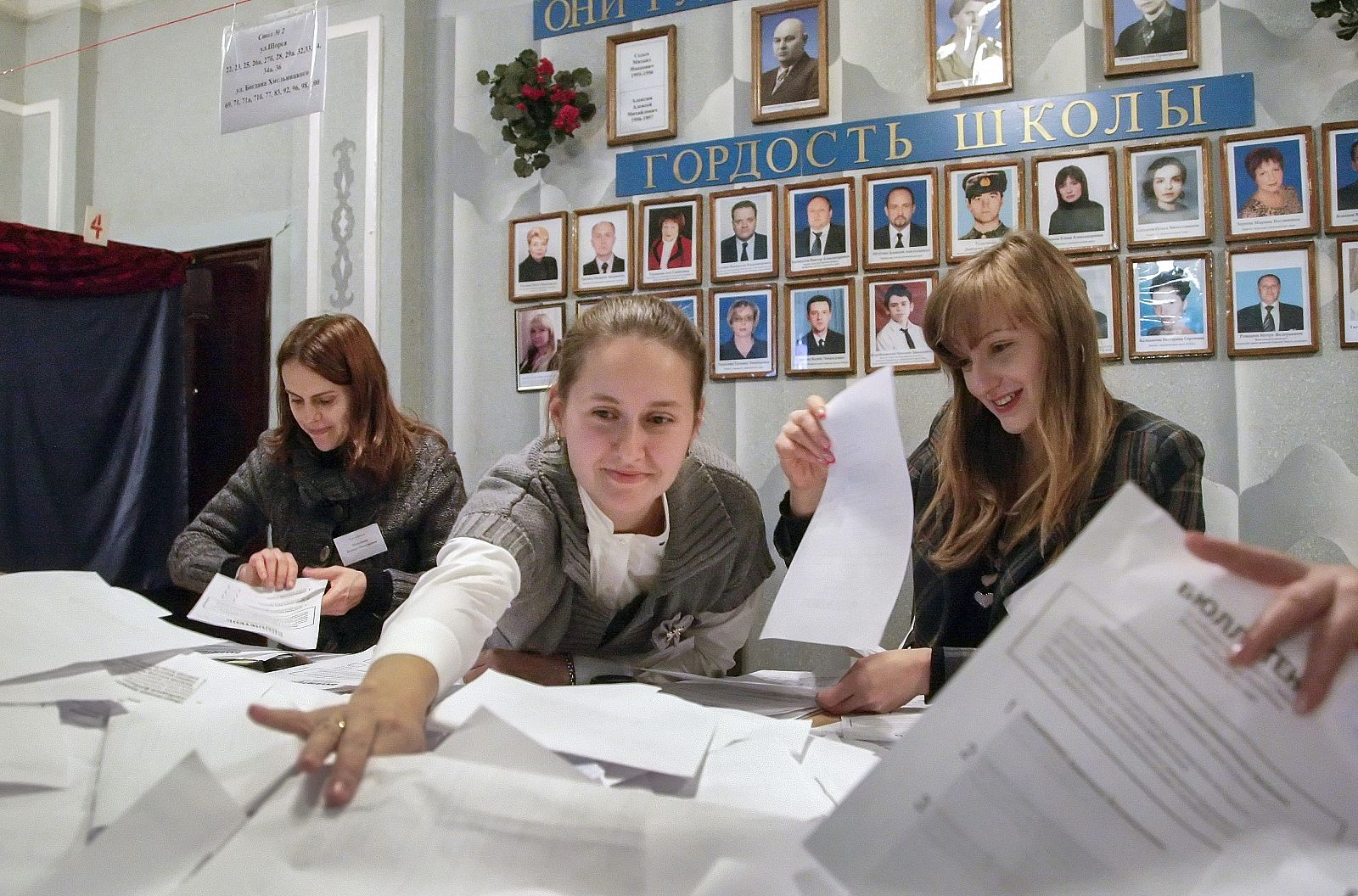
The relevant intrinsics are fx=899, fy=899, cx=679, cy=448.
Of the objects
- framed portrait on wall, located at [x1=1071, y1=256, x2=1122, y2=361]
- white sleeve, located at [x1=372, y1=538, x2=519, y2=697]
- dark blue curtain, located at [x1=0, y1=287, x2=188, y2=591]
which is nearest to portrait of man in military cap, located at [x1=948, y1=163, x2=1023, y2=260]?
framed portrait on wall, located at [x1=1071, y1=256, x2=1122, y2=361]

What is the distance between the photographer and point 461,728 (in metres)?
0.55

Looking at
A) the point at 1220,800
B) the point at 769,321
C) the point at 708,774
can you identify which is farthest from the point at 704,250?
the point at 1220,800

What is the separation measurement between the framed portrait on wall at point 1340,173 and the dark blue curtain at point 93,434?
318 cm

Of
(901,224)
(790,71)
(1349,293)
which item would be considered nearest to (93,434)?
(790,71)

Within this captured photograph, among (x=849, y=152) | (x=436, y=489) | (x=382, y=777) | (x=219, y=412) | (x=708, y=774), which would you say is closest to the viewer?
(x=382, y=777)

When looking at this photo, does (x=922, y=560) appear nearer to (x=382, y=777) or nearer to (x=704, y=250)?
(x=382, y=777)

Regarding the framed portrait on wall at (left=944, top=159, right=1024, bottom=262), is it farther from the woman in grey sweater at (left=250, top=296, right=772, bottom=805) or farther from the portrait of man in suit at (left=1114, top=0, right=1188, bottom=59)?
the woman in grey sweater at (left=250, top=296, right=772, bottom=805)

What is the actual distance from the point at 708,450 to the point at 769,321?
44.4 inches

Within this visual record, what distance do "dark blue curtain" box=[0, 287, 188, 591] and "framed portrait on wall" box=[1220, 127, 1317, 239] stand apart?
3.00 m

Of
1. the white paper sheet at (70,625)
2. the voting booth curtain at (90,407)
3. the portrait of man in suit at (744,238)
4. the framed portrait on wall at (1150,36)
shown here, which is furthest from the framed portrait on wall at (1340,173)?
the voting booth curtain at (90,407)

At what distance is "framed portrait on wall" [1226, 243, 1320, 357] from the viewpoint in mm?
1996

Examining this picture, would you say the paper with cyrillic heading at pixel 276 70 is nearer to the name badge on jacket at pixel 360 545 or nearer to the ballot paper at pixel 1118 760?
the name badge on jacket at pixel 360 545

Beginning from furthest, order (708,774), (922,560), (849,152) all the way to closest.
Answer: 1. (849,152)
2. (922,560)
3. (708,774)

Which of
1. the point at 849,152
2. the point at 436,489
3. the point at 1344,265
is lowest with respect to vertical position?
the point at 436,489
